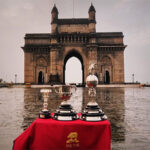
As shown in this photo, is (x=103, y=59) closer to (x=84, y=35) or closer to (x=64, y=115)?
(x=84, y=35)

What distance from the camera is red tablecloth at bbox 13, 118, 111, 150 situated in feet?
8.96

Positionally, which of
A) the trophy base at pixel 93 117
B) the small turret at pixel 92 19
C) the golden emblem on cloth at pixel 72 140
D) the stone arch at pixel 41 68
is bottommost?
the golden emblem on cloth at pixel 72 140

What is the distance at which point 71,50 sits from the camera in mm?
40406

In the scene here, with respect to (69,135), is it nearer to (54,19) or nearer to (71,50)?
(71,50)

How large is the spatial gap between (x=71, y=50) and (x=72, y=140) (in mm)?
38200

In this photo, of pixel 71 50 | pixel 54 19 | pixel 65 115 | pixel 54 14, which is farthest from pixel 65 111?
pixel 54 14

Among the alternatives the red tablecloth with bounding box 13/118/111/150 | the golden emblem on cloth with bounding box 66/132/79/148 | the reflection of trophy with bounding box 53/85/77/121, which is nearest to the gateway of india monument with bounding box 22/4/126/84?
the reflection of trophy with bounding box 53/85/77/121

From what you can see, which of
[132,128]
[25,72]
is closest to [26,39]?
[25,72]

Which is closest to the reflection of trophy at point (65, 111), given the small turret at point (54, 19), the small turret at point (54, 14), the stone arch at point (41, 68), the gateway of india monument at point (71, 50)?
the gateway of india monument at point (71, 50)

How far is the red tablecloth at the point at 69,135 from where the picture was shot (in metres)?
2.73

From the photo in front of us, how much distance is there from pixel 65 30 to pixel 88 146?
39.7 m

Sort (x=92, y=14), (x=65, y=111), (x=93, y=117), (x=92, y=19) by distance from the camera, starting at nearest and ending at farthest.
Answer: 1. (x=93, y=117)
2. (x=65, y=111)
3. (x=92, y=19)
4. (x=92, y=14)

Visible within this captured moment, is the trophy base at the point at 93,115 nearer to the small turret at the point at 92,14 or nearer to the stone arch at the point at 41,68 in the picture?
the small turret at the point at 92,14

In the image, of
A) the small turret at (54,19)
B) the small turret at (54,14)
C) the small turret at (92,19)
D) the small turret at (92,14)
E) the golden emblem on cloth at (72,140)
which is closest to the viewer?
the golden emblem on cloth at (72,140)
